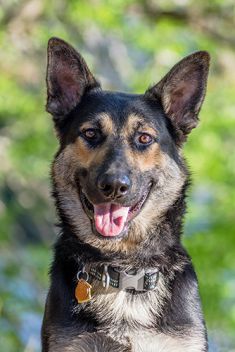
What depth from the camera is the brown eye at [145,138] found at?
17.6ft

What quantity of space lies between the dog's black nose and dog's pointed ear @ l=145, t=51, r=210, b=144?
76 centimetres

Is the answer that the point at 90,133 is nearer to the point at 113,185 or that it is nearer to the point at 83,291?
the point at 113,185

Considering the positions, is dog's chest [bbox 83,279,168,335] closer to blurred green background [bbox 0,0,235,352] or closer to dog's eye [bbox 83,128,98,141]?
dog's eye [bbox 83,128,98,141]

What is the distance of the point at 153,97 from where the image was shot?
5688mm

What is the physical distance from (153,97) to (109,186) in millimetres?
932

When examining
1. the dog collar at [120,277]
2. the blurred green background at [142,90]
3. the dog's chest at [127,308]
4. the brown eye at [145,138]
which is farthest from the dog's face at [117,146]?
the blurred green background at [142,90]

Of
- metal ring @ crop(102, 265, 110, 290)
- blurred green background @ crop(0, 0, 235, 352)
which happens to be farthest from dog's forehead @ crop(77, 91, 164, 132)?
blurred green background @ crop(0, 0, 235, 352)

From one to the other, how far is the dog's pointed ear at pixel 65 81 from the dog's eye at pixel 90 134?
400 millimetres

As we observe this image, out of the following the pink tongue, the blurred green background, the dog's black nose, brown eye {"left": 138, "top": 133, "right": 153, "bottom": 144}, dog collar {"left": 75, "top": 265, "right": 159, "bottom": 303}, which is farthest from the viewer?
the blurred green background

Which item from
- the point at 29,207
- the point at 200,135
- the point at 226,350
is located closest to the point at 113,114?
the point at 226,350

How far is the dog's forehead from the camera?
5.41 m

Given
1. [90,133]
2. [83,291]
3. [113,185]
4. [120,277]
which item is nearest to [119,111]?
[90,133]

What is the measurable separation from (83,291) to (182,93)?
4.69 ft

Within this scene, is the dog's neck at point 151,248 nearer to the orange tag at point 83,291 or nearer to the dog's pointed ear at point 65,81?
the orange tag at point 83,291
